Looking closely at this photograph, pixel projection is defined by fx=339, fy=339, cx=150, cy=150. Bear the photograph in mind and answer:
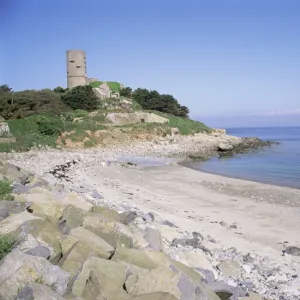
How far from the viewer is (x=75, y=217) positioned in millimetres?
6508

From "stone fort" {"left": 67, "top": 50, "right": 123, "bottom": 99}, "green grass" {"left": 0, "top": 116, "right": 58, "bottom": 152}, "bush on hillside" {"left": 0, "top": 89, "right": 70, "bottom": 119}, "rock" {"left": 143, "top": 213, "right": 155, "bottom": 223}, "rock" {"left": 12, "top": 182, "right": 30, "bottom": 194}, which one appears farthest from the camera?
"stone fort" {"left": 67, "top": 50, "right": 123, "bottom": 99}

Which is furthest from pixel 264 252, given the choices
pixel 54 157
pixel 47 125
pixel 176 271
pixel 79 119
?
pixel 79 119

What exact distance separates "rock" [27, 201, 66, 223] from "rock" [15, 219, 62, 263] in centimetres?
98

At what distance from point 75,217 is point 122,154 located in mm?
23578

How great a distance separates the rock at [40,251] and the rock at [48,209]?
176 centimetres

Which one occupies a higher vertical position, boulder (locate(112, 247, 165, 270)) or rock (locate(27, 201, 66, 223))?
rock (locate(27, 201, 66, 223))

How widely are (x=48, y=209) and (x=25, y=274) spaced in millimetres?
3096

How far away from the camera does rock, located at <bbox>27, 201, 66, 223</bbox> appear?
6.77 metres

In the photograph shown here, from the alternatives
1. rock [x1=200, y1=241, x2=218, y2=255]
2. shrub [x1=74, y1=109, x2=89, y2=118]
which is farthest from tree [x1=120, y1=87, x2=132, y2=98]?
rock [x1=200, y1=241, x2=218, y2=255]

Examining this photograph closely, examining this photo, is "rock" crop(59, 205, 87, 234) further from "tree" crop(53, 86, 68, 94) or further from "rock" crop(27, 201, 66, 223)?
"tree" crop(53, 86, 68, 94)

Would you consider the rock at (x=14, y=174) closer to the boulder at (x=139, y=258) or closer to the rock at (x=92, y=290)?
the boulder at (x=139, y=258)

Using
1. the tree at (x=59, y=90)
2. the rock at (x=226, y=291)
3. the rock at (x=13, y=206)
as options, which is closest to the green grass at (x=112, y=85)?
the tree at (x=59, y=90)

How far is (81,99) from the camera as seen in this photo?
47.7 metres

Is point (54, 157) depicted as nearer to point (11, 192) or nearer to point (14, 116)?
point (11, 192)
